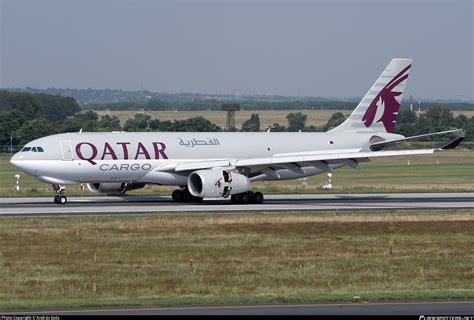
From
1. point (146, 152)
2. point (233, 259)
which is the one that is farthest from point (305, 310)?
point (146, 152)

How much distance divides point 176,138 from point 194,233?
62.6 ft

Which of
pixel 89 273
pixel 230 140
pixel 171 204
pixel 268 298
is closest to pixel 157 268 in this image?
pixel 89 273

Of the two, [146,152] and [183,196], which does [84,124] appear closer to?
[183,196]

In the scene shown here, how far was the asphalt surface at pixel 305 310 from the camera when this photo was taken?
2216 cm

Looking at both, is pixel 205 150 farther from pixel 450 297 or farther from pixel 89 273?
pixel 450 297

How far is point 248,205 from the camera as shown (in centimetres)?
5556

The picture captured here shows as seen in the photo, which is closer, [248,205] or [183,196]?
[248,205]

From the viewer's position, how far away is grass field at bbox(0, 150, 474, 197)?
6938 centimetres

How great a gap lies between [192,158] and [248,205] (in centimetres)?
474

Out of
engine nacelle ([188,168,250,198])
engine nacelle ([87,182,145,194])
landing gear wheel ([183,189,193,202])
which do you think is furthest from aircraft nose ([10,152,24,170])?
landing gear wheel ([183,189,193,202])

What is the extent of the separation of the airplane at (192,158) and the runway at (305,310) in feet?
99.8

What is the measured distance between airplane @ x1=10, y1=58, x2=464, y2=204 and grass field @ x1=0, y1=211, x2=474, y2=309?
9026mm

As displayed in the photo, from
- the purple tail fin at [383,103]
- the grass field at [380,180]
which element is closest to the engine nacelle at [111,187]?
the grass field at [380,180]

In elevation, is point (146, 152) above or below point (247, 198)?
above
